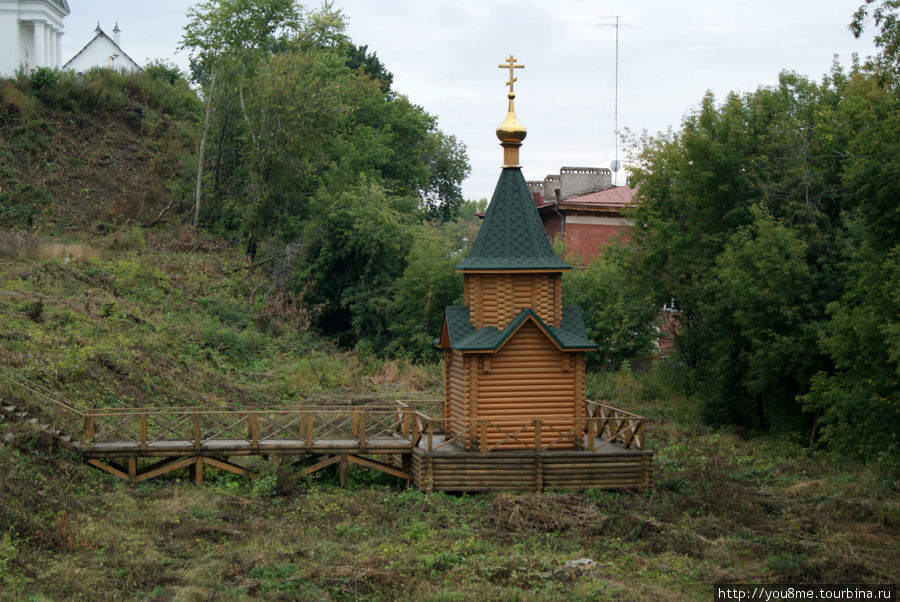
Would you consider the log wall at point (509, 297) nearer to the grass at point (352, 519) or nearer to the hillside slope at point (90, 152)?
the grass at point (352, 519)

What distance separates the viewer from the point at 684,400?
3008cm

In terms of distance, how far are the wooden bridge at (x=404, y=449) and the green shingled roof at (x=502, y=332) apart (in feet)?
5.00

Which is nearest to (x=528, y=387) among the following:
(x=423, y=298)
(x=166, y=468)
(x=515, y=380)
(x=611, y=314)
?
(x=515, y=380)

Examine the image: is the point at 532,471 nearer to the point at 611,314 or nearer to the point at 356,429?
the point at 356,429

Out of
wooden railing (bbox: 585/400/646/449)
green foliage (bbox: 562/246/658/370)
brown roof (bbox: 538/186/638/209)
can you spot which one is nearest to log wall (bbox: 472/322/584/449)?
wooden railing (bbox: 585/400/646/449)

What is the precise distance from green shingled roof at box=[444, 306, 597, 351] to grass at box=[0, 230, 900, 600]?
2.96 metres

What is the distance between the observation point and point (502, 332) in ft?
61.0

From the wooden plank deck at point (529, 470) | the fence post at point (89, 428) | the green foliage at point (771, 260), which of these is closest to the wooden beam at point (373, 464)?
the wooden plank deck at point (529, 470)

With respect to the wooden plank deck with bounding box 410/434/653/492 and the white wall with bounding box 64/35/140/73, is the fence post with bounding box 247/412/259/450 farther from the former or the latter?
the white wall with bounding box 64/35/140/73

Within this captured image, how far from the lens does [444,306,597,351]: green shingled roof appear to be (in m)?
18.3

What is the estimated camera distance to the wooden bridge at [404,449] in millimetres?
17969

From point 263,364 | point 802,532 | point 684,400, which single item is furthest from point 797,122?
point 263,364

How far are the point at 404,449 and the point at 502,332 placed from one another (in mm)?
3137

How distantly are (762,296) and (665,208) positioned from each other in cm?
780
